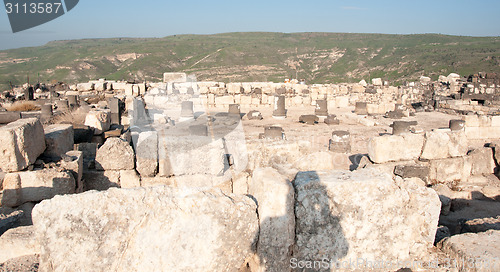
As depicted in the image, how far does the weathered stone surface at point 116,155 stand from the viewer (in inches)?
204

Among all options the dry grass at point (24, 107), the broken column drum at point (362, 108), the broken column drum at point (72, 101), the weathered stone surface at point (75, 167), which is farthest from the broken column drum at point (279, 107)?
the weathered stone surface at point (75, 167)

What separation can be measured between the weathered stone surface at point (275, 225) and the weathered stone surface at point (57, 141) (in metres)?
4.04

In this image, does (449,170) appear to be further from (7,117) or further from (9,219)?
(7,117)

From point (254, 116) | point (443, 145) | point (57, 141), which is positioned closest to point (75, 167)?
point (57, 141)

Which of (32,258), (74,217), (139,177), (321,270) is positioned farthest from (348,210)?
(139,177)

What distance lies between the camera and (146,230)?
2.73m

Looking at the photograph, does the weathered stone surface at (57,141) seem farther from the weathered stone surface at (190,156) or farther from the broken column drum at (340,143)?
the broken column drum at (340,143)

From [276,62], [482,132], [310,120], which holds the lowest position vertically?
[482,132]

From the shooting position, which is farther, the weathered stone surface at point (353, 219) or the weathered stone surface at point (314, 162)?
the weathered stone surface at point (314, 162)

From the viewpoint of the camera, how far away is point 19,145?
185 inches

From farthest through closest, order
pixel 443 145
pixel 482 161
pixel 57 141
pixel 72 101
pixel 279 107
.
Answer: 1. pixel 279 107
2. pixel 72 101
3. pixel 482 161
4. pixel 443 145
5. pixel 57 141

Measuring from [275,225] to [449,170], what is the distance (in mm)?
5986

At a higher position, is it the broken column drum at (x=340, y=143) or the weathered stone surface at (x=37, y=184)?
the weathered stone surface at (x=37, y=184)

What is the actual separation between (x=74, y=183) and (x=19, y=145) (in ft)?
2.89
